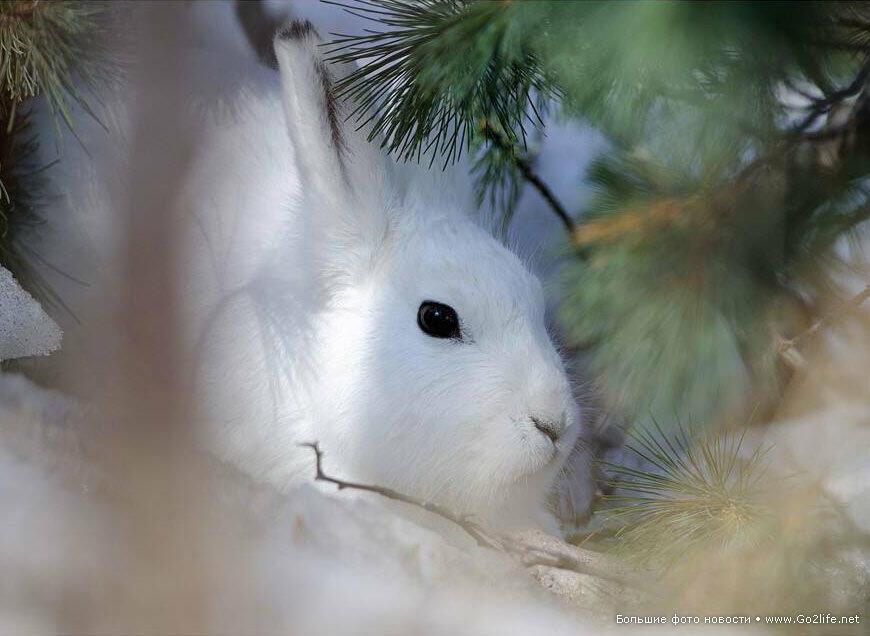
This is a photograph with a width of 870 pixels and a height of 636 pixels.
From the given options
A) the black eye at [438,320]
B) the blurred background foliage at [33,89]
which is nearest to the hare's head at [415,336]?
the black eye at [438,320]

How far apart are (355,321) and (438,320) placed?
0.31 feet

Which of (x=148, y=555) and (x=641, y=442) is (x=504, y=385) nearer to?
(x=641, y=442)

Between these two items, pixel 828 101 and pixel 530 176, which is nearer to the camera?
pixel 828 101

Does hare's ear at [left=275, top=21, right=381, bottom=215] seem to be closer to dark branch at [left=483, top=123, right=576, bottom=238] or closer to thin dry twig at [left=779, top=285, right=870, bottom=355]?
dark branch at [left=483, top=123, right=576, bottom=238]

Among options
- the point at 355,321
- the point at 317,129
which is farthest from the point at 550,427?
the point at 317,129

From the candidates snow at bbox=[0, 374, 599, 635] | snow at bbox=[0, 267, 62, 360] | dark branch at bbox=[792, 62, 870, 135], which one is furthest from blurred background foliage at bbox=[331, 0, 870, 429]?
snow at bbox=[0, 267, 62, 360]

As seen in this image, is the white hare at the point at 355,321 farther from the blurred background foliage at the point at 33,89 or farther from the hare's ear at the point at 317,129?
the blurred background foliage at the point at 33,89

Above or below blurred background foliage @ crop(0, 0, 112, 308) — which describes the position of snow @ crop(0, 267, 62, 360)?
below

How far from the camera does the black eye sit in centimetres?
92

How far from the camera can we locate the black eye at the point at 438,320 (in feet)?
3.01

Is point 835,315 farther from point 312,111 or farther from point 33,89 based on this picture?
point 33,89

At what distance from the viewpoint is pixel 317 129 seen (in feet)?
2.89

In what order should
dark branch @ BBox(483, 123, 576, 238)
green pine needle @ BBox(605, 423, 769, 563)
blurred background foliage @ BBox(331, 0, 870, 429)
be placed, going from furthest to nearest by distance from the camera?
dark branch @ BBox(483, 123, 576, 238) → green pine needle @ BBox(605, 423, 769, 563) → blurred background foliage @ BBox(331, 0, 870, 429)

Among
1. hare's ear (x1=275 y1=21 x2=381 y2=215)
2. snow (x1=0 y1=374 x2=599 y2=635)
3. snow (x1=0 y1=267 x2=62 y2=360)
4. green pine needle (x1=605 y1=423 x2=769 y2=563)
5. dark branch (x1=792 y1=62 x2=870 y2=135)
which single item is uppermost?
dark branch (x1=792 y1=62 x2=870 y2=135)
